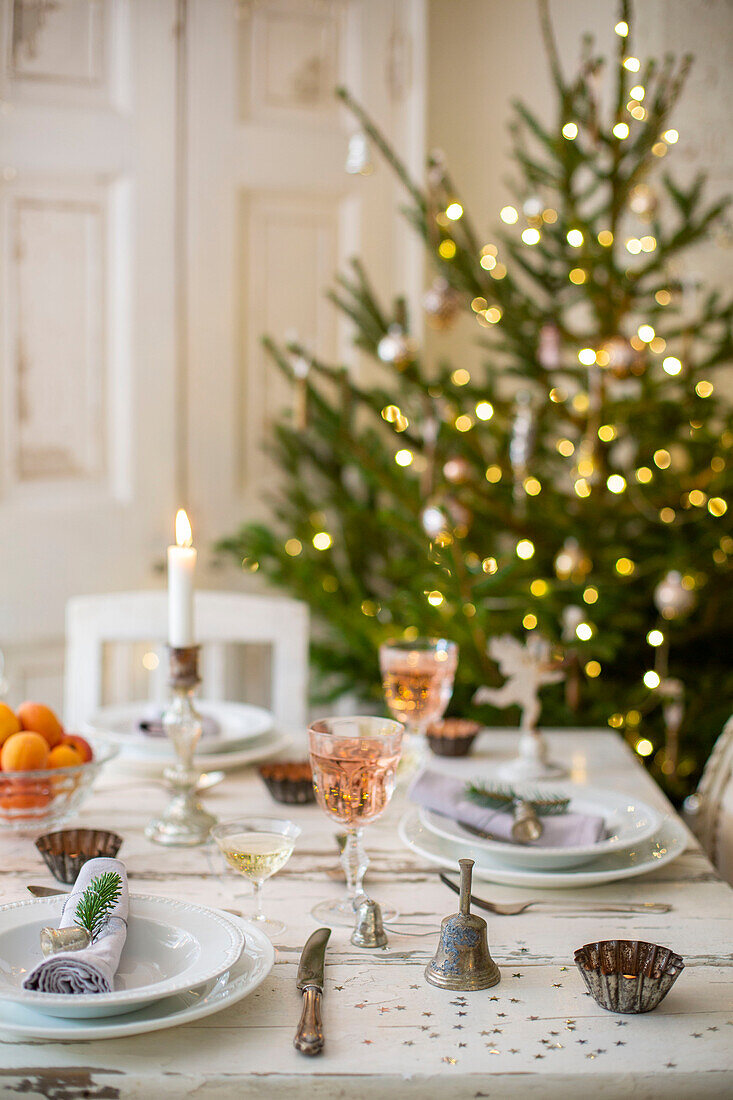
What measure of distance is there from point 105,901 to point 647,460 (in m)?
1.74

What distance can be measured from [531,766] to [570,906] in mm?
403

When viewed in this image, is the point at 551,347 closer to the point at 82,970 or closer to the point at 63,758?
the point at 63,758

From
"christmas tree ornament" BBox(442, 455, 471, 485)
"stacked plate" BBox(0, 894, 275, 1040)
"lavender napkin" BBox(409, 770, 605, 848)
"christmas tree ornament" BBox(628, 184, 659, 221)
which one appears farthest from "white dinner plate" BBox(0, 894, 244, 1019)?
"christmas tree ornament" BBox(628, 184, 659, 221)

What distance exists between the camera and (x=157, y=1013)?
74 cm

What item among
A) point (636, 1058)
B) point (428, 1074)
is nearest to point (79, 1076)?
point (428, 1074)

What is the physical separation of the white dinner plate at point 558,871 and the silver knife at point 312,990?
0.20 m

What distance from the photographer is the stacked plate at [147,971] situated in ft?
2.33

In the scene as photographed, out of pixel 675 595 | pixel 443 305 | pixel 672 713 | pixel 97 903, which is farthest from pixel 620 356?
pixel 97 903

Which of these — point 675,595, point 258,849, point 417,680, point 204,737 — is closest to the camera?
point 258,849

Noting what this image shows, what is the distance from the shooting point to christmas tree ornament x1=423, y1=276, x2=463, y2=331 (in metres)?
2.03

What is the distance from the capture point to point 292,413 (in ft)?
8.38

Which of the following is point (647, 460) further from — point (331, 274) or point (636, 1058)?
point (636, 1058)

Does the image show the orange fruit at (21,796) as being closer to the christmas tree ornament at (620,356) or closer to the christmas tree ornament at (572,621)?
the christmas tree ornament at (572,621)

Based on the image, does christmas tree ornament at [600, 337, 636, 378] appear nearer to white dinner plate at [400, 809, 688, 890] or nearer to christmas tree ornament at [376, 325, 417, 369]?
christmas tree ornament at [376, 325, 417, 369]
